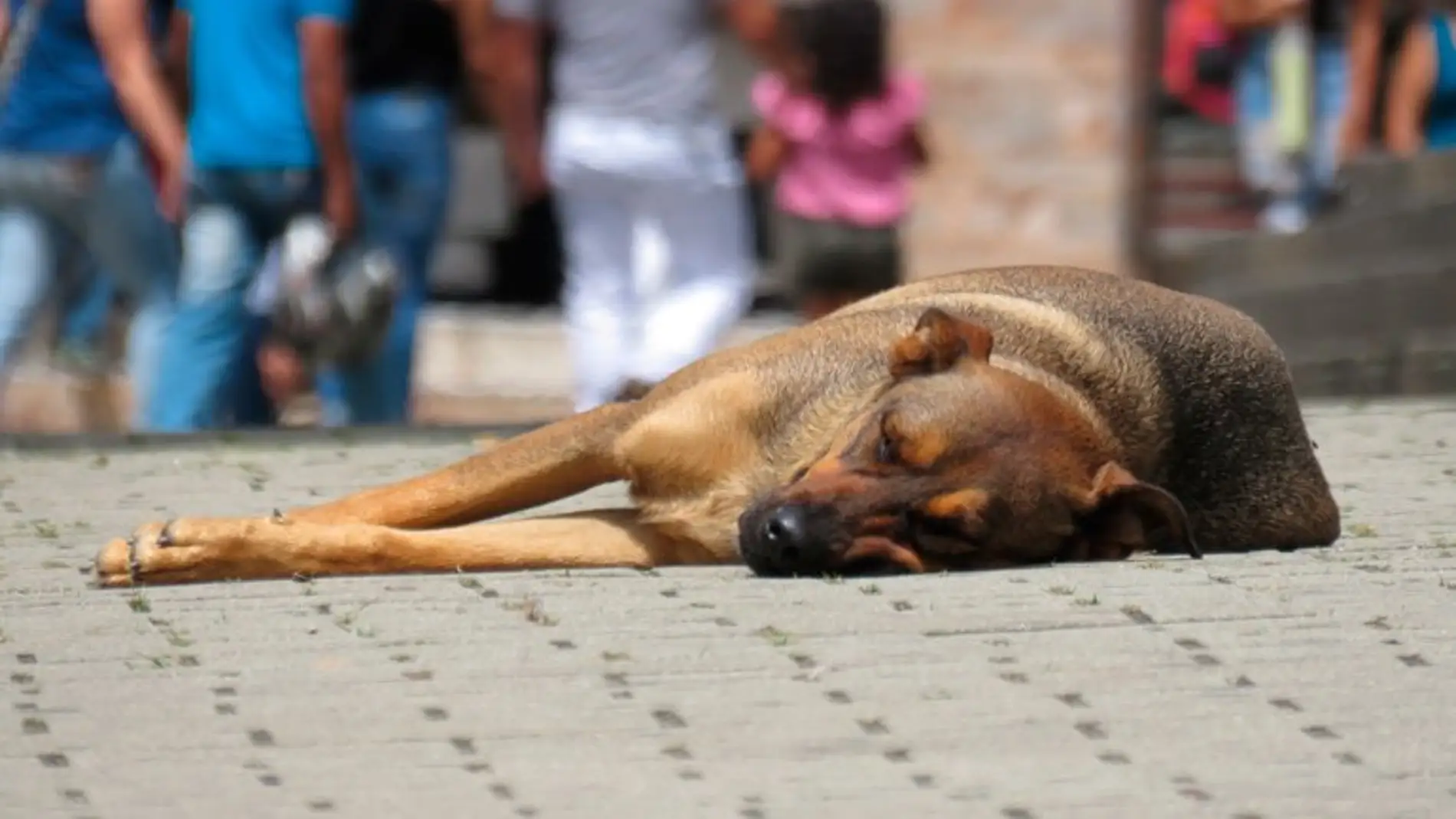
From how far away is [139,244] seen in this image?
1054cm

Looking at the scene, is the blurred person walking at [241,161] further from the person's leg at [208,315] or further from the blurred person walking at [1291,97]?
the blurred person walking at [1291,97]

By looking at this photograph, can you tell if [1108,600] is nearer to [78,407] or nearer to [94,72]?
[94,72]

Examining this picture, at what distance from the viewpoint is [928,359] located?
660cm

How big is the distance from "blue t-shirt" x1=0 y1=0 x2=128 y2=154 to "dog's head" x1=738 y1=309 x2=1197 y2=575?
4.56 m

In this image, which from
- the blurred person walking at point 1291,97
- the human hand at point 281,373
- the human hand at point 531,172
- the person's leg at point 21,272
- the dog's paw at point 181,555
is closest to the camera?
the dog's paw at point 181,555

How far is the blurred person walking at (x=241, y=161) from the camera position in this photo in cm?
1007

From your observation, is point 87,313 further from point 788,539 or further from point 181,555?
point 788,539

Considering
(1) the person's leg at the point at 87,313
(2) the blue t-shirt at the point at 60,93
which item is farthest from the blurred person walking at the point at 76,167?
(1) the person's leg at the point at 87,313

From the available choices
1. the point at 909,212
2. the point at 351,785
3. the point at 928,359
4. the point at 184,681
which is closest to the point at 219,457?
the point at 928,359

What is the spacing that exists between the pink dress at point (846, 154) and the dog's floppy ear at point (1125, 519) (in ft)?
17.2

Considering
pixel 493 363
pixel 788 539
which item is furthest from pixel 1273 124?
pixel 788 539

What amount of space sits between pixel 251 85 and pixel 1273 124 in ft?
19.4

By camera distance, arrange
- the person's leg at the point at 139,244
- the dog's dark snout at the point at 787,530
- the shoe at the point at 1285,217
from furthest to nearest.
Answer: the shoe at the point at 1285,217, the person's leg at the point at 139,244, the dog's dark snout at the point at 787,530

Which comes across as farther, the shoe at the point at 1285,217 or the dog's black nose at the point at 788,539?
the shoe at the point at 1285,217
